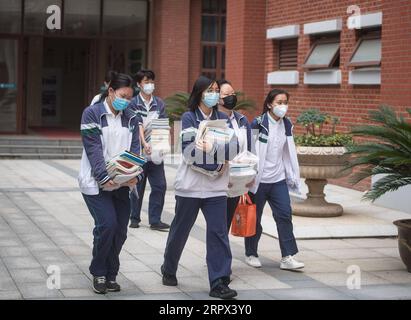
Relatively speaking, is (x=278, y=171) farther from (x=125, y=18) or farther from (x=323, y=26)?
(x=125, y=18)

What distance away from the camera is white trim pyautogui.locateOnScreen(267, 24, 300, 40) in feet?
57.9

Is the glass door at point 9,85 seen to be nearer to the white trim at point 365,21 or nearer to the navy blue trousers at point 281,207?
the white trim at point 365,21

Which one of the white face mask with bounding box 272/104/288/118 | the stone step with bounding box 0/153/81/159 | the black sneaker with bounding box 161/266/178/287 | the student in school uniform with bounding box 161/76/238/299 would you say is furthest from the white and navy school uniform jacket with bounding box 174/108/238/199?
the stone step with bounding box 0/153/81/159

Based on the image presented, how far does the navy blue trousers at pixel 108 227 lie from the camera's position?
24.6 ft

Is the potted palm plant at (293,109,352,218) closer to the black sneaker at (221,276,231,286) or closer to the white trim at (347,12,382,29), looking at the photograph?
the white trim at (347,12,382,29)

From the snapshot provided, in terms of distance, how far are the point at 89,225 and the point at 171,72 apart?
13.4 meters

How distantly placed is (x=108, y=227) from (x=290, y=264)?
2.18 metres

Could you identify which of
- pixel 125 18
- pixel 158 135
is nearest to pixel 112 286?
pixel 158 135

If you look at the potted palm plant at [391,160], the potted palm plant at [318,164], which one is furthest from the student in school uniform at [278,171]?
the potted palm plant at [318,164]

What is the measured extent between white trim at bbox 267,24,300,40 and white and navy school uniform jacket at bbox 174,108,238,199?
398 inches

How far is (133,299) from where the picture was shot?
7.46 metres

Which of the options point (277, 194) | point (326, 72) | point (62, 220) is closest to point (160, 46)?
point (326, 72)

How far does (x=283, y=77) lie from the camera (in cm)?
1814
